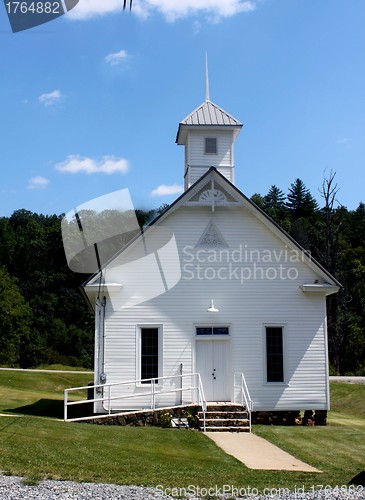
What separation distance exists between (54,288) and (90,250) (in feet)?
34.0

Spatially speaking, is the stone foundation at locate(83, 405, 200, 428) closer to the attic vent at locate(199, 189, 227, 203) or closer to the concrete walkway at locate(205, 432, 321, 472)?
the concrete walkway at locate(205, 432, 321, 472)

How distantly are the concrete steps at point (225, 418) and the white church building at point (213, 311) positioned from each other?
95cm

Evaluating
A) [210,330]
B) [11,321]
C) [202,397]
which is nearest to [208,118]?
[210,330]

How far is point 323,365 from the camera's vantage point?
1925 centimetres

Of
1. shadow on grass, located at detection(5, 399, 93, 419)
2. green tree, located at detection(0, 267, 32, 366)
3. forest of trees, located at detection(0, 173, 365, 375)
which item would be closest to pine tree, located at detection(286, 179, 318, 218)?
forest of trees, located at detection(0, 173, 365, 375)

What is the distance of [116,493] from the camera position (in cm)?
791

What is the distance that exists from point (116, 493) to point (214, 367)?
36.8ft

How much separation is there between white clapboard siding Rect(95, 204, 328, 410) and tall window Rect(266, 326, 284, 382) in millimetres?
214

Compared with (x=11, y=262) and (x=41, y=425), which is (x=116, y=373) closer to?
(x=41, y=425)

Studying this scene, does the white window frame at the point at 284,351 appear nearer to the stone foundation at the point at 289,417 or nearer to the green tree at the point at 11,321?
Result: the stone foundation at the point at 289,417

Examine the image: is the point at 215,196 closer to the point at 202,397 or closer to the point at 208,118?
the point at 208,118

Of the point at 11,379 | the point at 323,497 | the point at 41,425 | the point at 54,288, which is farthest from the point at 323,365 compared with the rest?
the point at 54,288

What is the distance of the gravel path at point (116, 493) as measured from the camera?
7.61 metres

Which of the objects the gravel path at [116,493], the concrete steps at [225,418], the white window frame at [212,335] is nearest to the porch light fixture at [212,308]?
the white window frame at [212,335]
